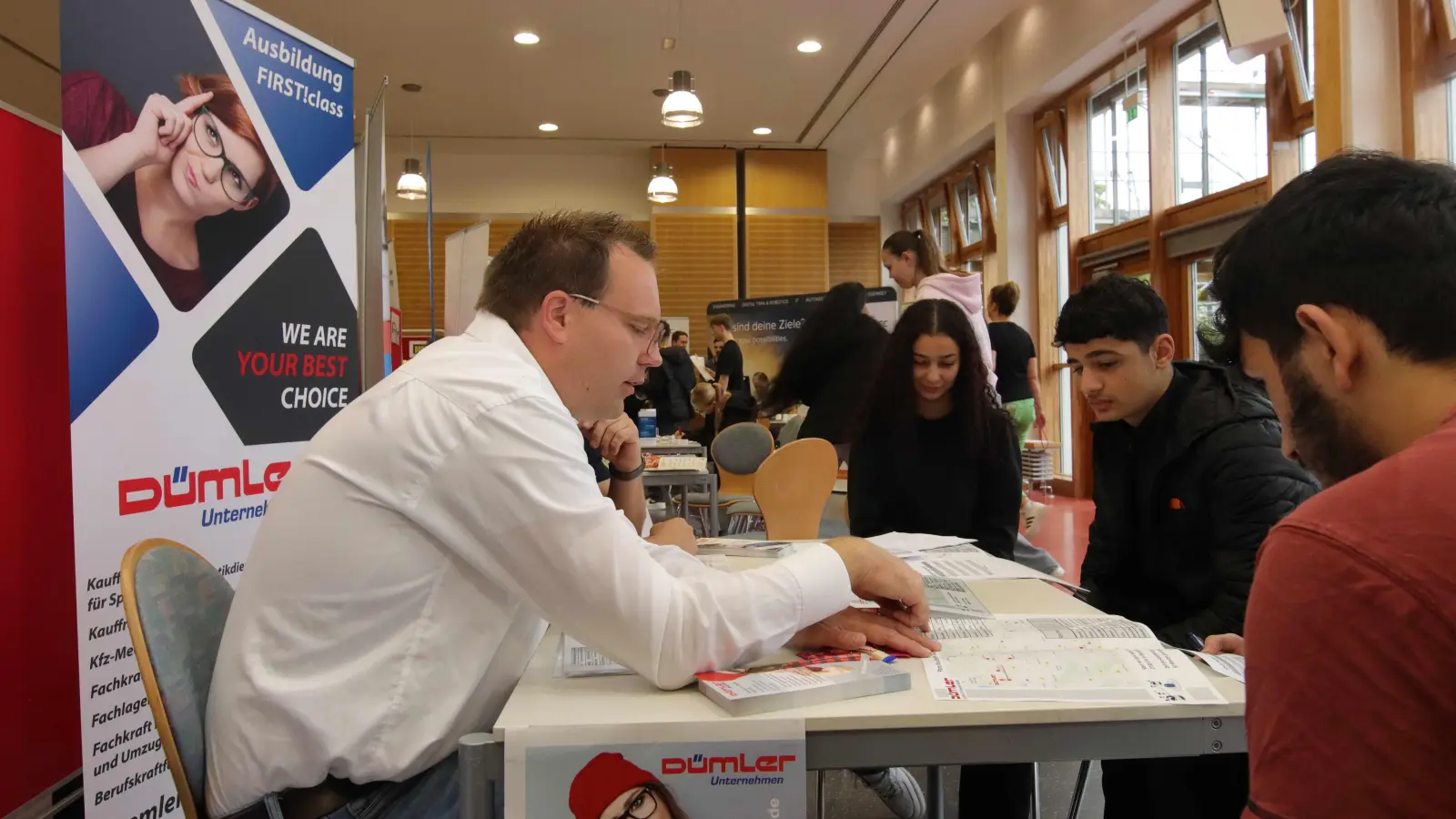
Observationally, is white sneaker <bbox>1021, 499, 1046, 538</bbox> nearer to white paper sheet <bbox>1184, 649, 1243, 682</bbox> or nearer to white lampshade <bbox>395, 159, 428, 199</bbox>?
white paper sheet <bbox>1184, 649, 1243, 682</bbox>

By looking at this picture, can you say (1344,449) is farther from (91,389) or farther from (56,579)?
(56,579)

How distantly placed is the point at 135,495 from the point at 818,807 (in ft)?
5.76

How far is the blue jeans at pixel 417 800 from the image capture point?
41.4 inches

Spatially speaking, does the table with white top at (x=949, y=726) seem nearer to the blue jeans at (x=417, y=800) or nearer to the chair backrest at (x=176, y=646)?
the blue jeans at (x=417, y=800)

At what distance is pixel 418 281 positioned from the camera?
37.2 feet

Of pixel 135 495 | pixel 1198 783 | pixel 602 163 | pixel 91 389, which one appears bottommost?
pixel 1198 783

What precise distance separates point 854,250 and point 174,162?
35.4 feet

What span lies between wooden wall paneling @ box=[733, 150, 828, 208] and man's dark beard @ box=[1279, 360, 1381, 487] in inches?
422

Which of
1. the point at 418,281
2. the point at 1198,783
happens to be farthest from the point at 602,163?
the point at 1198,783

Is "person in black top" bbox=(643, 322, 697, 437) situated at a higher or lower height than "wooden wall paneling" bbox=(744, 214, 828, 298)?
lower

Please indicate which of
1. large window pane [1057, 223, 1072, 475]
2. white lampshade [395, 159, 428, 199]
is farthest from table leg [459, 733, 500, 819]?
white lampshade [395, 159, 428, 199]

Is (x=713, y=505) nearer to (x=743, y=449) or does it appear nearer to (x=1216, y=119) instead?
(x=743, y=449)

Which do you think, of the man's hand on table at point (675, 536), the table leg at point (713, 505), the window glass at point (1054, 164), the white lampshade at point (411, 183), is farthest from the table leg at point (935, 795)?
the white lampshade at point (411, 183)

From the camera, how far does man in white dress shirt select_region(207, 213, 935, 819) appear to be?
1.02m
